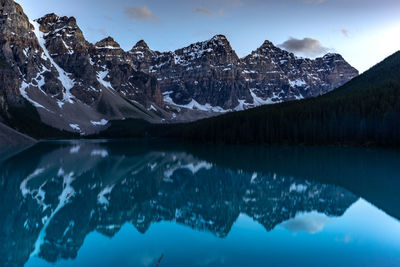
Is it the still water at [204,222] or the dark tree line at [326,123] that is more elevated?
the dark tree line at [326,123]

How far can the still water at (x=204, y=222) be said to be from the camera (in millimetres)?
12234

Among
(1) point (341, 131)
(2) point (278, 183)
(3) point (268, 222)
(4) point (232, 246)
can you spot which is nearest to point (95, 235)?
(4) point (232, 246)

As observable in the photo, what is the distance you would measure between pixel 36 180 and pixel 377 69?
405ft

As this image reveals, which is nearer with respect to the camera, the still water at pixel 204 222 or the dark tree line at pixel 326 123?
the still water at pixel 204 222

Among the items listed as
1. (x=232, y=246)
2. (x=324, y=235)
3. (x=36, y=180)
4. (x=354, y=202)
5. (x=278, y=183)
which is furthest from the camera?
(x=36, y=180)

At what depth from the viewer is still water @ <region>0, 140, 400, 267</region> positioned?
40.1 ft

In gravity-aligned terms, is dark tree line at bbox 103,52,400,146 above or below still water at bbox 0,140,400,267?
above

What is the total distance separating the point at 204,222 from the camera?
16.8 metres

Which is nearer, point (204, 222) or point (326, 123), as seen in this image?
point (204, 222)

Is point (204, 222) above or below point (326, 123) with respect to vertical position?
below

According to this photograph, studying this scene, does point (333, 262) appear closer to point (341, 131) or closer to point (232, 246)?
point (232, 246)

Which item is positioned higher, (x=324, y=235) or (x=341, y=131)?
(x=341, y=131)

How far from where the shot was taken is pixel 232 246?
1327cm

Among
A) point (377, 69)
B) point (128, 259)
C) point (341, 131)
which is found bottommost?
point (128, 259)
